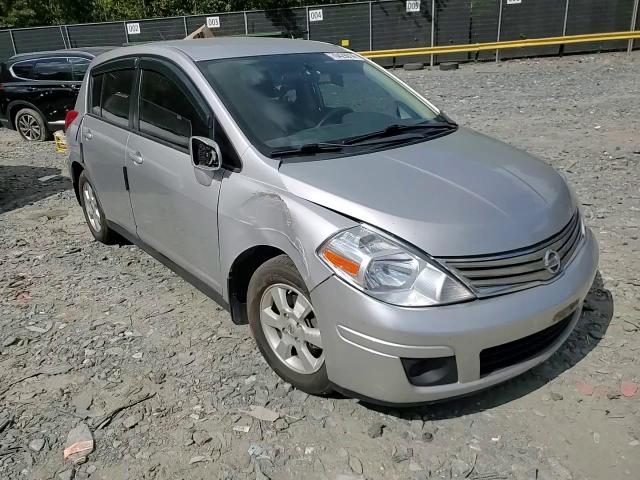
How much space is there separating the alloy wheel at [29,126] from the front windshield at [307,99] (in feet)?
28.6

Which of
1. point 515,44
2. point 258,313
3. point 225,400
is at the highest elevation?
point 258,313

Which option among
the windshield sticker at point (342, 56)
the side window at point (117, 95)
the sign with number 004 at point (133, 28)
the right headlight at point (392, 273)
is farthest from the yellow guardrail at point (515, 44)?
the right headlight at point (392, 273)

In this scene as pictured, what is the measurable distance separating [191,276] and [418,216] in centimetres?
178

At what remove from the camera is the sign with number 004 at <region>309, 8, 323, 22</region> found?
70.2 ft

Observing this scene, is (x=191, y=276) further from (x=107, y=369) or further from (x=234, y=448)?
(x=234, y=448)

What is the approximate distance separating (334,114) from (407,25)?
64.1ft

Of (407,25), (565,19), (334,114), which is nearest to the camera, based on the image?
(334,114)

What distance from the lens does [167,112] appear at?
3.56 metres

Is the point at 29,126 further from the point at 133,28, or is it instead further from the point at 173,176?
the point at 133,28

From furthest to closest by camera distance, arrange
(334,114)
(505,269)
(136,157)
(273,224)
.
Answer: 1. (136,157)
2. (334,114)
3. (273,224)
4. (505,269)

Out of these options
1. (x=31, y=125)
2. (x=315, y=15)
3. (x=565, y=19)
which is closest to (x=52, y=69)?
(x=31, y=125)

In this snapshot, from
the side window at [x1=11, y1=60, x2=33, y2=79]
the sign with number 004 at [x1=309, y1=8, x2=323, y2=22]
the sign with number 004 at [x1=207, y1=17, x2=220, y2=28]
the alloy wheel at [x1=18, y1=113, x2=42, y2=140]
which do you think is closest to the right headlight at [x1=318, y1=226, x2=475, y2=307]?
the alloy wheel at [x1=18, y1=113, x2=42, y2=140]

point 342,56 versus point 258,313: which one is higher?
point 342,56

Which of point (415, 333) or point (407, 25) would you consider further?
point (407, 25)
